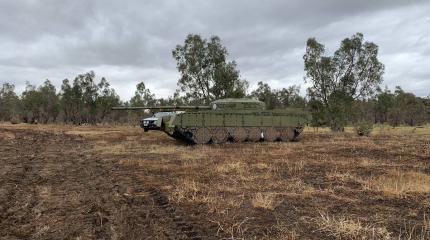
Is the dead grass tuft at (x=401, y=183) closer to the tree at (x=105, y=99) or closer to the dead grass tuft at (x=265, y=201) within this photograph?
the dead grass tuft at (x=265, y=201)

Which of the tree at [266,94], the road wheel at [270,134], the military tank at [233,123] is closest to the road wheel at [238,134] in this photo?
the military tank at [233,123]

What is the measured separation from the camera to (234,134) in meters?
26.3

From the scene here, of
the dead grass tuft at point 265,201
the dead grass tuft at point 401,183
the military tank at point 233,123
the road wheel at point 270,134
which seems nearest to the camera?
the dead grass tuft at point 265,201

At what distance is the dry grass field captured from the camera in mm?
6875

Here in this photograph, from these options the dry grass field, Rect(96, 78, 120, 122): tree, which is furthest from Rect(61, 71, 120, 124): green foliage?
the dry grass field

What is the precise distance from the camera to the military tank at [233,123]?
24.8m

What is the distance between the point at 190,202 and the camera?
8.98 metres

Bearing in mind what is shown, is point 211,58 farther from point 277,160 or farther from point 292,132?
point 277,160

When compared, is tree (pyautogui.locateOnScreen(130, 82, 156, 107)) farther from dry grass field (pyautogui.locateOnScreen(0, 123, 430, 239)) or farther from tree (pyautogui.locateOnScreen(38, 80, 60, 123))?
dry grass field (pyautogui.locateOnScreen(0, 123, 430, 239))

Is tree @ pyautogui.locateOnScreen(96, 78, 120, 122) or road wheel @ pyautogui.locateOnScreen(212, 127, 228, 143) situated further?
tree @ pyautogui.locateOnScreen(96, 78, 120, 122)

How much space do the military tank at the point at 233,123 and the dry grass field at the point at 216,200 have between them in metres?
8.67

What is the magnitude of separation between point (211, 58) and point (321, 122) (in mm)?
12839

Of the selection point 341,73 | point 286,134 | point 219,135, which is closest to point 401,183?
point 219,135

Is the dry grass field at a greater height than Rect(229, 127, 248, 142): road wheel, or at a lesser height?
lesser
